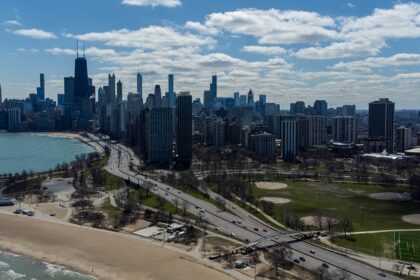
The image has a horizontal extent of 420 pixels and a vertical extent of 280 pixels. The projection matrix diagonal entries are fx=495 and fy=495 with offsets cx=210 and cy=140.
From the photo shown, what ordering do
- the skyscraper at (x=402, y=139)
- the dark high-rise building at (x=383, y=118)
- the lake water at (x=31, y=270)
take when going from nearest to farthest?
1. the lake water at (x=31, y=270)
2. the skyscraper at (x=402, y=139)
3. the dark high-rise building at (x=383, y=118)

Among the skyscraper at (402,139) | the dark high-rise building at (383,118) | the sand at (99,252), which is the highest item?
the dark high-rise building at (383,118)

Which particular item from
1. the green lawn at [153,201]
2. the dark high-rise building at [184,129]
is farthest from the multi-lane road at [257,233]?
the dark high-rise building at [184,129]

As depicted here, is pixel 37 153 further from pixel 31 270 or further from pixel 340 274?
pixel 340 274

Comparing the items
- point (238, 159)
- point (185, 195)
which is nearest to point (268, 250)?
point (185, 195)

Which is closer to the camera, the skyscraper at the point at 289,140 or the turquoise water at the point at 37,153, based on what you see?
the turquoise water at the point at 37,153

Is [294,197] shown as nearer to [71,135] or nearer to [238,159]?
[238,159]

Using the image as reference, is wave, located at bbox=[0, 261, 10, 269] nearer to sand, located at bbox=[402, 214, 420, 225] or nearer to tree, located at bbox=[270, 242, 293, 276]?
tree, located at bbox=[270, 242, 293, 276]

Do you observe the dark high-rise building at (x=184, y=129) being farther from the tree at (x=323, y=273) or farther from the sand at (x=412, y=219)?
the tree at (x=323, y=273)
